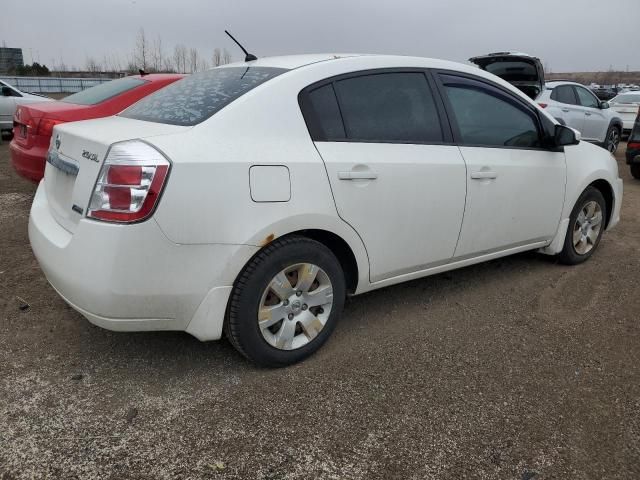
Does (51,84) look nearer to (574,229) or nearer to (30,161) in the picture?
(30,161)

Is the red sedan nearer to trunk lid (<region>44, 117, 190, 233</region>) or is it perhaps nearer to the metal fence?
trunk lid (<region>44, 117, 190, 233</region>)

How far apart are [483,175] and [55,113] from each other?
4.11 meters

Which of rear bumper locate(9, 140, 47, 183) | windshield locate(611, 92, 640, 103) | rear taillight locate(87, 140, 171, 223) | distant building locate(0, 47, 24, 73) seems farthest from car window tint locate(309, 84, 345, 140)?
distant building locate(0, 47, 24, 73)

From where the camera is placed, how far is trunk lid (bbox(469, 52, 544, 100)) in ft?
32.3

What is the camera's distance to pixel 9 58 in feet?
171

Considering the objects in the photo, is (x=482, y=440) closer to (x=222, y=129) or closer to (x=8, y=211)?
(x=222, y=129)

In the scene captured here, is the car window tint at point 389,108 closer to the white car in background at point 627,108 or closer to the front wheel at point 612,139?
the front wheel at point 612,139

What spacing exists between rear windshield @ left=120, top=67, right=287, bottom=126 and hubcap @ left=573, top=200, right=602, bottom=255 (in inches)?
115

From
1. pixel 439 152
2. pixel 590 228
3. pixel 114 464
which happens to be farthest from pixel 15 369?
pixel 590 228

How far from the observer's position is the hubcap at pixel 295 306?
267 cm

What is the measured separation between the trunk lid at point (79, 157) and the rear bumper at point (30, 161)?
2.26m

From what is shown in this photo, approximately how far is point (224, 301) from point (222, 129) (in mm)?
816

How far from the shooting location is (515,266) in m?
4.47

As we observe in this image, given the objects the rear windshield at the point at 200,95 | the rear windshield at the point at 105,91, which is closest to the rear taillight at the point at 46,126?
the rear windshield at the point at 105,91
